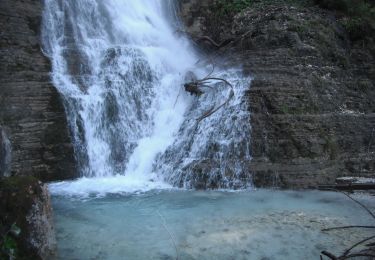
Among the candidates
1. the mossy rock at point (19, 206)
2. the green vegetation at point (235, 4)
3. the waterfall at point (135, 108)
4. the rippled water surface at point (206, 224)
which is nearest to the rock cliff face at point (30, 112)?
the waterfall at point (135, 108)

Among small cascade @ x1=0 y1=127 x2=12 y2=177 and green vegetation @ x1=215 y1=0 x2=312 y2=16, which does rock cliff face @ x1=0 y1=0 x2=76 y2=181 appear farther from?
green vegetation @ x1=215 y1=0 x2=312 y2=16

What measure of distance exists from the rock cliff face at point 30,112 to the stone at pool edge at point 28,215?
4340mm

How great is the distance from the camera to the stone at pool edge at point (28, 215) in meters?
5.01

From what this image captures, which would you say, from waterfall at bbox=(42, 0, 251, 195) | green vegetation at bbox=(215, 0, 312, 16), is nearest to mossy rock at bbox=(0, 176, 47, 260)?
waterfall at bbox=(42, 0, 251, 195)

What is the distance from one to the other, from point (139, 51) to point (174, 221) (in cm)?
702

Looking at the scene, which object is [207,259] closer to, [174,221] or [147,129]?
[174,221]

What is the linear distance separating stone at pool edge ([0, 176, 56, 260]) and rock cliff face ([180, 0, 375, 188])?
4957mm

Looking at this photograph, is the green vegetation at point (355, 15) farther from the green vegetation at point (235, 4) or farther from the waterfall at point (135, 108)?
the waterfall at point (135, 108)

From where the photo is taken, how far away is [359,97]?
11242 millimetres

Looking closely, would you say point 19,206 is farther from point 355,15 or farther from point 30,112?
point 355,15

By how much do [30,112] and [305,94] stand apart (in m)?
6.44

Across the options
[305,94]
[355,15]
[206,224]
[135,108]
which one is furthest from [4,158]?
[355,15]

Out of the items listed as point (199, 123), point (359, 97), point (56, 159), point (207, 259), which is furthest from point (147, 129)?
point (207, 259)

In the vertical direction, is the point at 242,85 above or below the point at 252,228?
above
